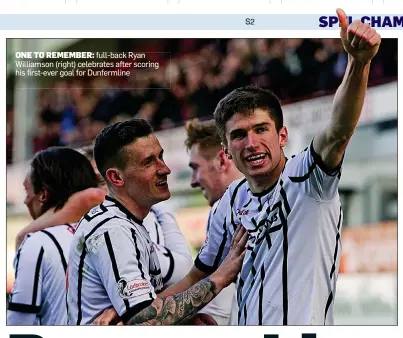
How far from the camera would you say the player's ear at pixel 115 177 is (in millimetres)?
3150

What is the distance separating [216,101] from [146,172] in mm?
537

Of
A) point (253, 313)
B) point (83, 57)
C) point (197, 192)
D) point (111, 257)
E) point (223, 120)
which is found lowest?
point (253, 313)

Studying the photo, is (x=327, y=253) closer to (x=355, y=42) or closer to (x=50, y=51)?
(x=355, y=42)

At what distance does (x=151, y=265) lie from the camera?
10.4ft

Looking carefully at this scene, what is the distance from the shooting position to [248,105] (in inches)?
120

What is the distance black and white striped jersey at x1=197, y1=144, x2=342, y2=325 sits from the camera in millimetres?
2797

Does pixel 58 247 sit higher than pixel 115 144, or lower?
lower

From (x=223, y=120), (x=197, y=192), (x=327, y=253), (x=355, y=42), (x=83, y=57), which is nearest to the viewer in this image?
(x=355, y=42)

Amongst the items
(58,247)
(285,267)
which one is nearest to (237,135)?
(285,267)

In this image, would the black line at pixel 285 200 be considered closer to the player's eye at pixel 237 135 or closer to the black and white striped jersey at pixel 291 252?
the black and white striped jersey at pixel 291 252

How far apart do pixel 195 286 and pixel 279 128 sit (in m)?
0.66

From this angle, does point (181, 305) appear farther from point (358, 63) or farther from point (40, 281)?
point (358, 63)

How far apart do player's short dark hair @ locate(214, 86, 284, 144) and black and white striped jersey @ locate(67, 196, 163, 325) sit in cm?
49
